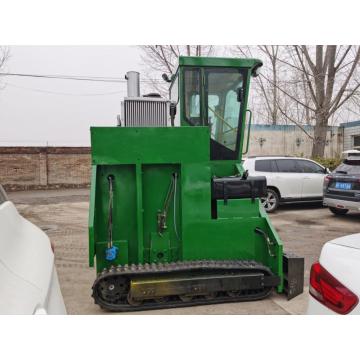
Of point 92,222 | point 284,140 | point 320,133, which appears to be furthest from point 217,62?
point 284,140

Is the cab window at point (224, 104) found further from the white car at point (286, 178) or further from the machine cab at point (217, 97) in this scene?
the white car at point (286, 178)

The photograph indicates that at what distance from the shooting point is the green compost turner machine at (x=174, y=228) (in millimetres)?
3550

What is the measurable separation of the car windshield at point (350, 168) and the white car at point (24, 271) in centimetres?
735

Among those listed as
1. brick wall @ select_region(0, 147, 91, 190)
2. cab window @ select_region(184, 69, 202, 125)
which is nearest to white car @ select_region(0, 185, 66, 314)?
cab window @ select_region(184, 69, 202, 125)

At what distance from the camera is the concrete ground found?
360 centimetres

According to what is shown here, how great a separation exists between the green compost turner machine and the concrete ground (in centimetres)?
17

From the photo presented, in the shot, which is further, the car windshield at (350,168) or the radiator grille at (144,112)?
the car windshield at (350,168)

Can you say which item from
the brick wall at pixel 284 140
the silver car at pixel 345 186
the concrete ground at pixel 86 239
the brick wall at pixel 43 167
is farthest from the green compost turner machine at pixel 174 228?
the brick wall at pixel 284 140

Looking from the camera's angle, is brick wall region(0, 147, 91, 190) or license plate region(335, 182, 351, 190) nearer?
→ license plate region(335, 182, 351, 190)

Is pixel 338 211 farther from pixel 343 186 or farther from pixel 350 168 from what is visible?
pixel 350 168

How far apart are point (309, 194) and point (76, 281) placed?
24.3 ft

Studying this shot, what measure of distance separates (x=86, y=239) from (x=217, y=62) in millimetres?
4518

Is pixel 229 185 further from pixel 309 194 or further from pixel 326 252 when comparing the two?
pixel 309 194

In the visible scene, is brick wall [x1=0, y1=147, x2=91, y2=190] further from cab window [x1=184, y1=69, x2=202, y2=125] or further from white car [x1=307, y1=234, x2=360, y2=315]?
white car [x1=307, y1=234, x2=360, y2=315]
